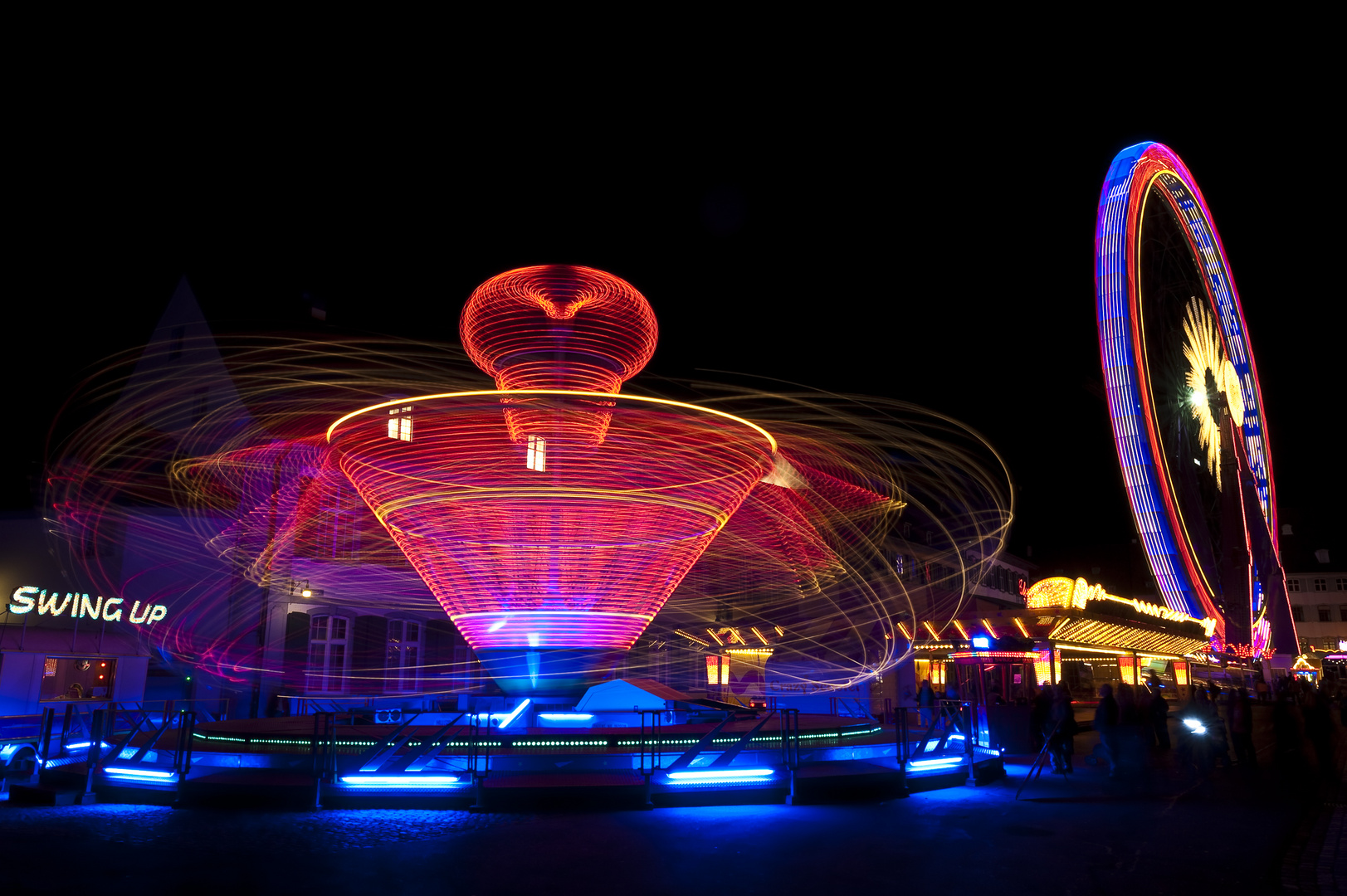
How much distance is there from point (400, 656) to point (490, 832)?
22.9m

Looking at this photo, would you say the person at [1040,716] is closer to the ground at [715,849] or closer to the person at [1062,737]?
the person at [1062,737]

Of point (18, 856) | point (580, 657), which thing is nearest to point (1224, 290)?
point (580, 657)

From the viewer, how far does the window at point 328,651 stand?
27766 millimetres

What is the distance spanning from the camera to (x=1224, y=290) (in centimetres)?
2902

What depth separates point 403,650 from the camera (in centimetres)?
3122

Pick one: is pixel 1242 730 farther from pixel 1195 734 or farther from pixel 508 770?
pixel 508 770

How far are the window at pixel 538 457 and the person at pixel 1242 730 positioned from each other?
12.9 m

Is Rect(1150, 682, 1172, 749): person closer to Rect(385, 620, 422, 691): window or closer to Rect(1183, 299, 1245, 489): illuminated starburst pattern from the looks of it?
Rect(1183, 299, 1245, 489): illuminated starburst pattern

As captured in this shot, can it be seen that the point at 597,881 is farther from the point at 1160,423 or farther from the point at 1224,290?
the point at 1224,290

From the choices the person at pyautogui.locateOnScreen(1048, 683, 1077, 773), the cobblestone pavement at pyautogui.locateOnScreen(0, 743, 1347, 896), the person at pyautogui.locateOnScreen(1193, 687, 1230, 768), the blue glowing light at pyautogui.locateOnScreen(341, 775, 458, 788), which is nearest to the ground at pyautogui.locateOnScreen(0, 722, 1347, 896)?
the cobblestone pavement at pyautogui.locateOnScreen(0, 743, 1347, 896)

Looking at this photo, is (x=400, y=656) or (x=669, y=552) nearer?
(x=669, y=552)

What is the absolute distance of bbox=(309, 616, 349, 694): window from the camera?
1093 inches

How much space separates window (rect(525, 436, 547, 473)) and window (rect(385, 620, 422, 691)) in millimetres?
19373

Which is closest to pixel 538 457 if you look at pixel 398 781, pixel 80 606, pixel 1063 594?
pixel 398 781
